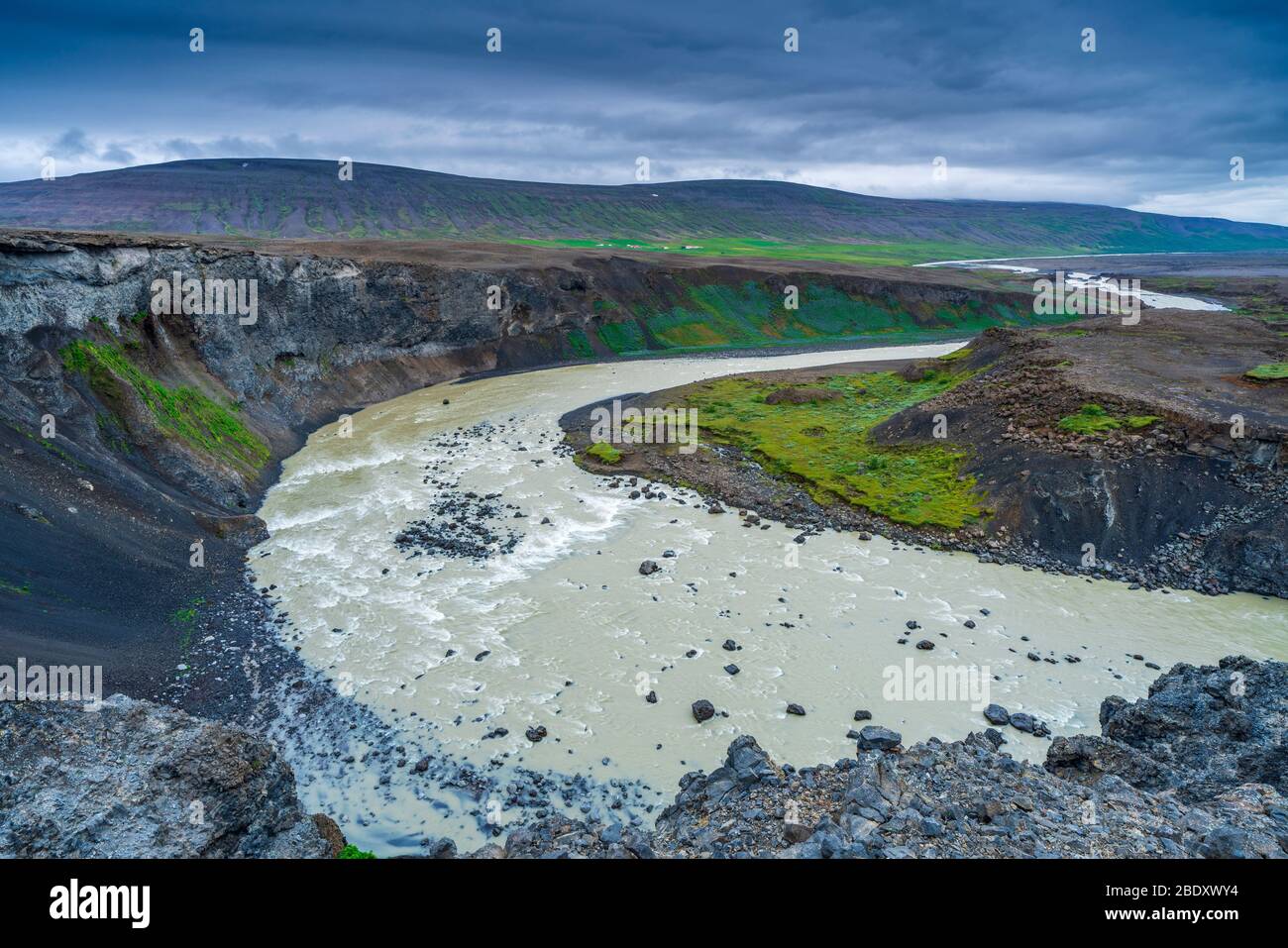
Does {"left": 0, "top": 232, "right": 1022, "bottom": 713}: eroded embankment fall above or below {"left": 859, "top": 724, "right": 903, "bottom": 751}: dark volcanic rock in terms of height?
above

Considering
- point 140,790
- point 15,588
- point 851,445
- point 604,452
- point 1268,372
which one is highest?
point 1268,372

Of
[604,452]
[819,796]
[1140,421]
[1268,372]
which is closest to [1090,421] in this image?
[1140,421]

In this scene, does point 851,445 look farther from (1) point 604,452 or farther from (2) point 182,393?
(2) point 182,393

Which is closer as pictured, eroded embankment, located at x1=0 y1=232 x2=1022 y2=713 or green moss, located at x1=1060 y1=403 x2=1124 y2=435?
eroded embankment, located at x1=0 y1=232 x2=1022 y2=713

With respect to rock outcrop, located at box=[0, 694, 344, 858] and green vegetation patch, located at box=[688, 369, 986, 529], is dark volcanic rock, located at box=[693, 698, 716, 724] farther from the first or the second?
green vegetation patch, located at box=[688, 369, 986, 529]

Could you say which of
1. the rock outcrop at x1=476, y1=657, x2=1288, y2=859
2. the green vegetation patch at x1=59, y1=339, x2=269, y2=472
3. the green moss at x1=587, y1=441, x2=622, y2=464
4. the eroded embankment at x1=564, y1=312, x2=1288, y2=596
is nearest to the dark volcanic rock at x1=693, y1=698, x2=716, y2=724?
the rock outcrop at x1=476, y1=657, x2=1288, y2=859
